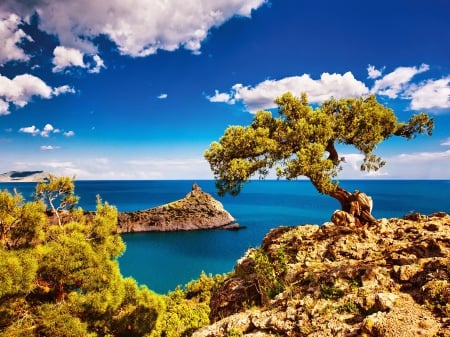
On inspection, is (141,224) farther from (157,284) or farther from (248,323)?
(248,323)

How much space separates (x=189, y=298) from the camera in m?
43.8

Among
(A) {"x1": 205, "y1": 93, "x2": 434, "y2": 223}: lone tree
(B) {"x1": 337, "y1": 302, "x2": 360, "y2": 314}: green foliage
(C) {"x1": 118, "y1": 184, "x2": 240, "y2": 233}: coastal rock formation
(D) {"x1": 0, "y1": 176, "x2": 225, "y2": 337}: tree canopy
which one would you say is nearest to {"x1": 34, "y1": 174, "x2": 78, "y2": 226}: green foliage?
(D) {"x1": 0, "y1": 176, "x2": 225, "y2": 337}: tree canopy

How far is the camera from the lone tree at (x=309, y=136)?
695 inches

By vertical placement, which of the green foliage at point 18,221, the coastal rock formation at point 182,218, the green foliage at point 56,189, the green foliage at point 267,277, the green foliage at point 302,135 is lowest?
the coastal rock formation at point 182,218

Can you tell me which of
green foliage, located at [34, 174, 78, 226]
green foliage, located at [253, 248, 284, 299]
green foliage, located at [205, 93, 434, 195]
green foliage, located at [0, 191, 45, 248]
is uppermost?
green foliage, located at [205, 93, 434, 195]

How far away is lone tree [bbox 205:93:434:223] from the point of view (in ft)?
57.9

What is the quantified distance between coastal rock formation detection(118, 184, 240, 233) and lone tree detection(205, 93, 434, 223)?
97.9m

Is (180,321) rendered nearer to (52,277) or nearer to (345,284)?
(52,277)

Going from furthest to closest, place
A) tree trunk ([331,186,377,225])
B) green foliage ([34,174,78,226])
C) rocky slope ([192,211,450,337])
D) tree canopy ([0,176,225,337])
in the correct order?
tree trunk ([331,186,377,225]) → green foliage ([34,174,78,226]) → tree canopy ([0,176,225,337]) → rocky slope ([192,211,450,337])

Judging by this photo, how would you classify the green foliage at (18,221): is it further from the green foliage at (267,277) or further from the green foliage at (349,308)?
the green foliage at (349,308)

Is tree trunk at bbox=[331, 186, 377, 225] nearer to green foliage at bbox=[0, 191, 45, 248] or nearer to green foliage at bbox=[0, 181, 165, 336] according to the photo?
green foliage at bbox=[0, 181, 165, 336]

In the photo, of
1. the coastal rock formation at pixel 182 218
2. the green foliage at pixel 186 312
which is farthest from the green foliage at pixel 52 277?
the coastal rock formation at pixel 182 218

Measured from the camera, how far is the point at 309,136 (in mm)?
17703

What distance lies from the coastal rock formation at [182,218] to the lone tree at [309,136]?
97.9 meters
